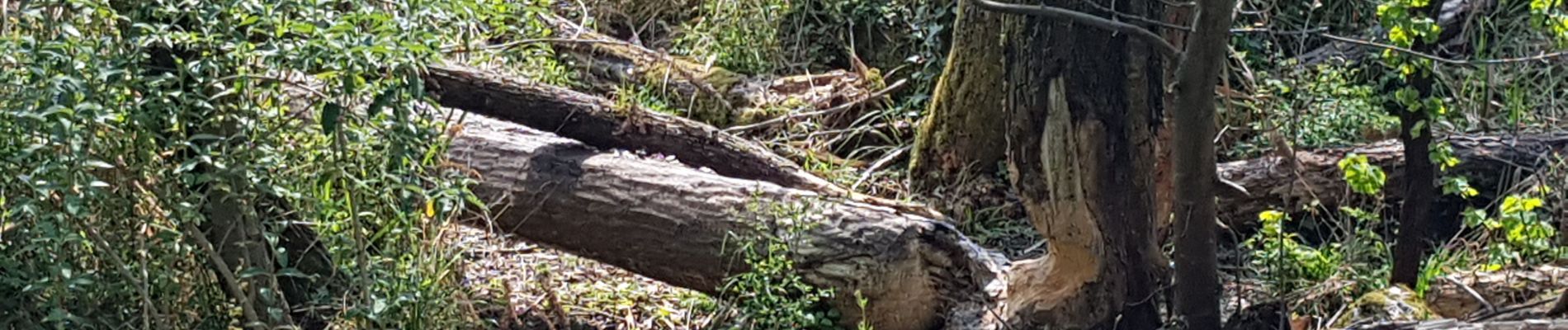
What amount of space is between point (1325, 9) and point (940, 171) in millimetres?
2200

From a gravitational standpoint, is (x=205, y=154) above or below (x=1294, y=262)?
above

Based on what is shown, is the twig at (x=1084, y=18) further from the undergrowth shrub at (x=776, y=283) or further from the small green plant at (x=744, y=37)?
the small green plant at (x=744, y=37)

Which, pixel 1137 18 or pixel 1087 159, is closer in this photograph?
pixel 1137 18

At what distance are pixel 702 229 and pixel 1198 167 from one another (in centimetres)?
163

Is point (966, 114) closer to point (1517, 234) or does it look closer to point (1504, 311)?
point (1517, 234)

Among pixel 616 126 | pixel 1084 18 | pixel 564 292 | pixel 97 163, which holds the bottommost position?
pixel 564 292

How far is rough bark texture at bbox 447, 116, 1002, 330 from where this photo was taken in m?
4.16

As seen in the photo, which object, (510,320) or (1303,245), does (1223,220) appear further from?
(510,320)

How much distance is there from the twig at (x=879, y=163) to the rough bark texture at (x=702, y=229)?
0.89 metres

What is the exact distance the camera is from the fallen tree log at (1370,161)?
4.92m

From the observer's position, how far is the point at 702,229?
172 inches

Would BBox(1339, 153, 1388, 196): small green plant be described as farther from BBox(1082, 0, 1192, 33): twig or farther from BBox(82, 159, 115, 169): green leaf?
BBox(82, 159, 115, 169): green leaf

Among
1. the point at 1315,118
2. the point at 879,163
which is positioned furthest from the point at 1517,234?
the point at 879,163

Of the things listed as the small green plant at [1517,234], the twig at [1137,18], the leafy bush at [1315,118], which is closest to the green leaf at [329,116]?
the twig at [1137,18]
